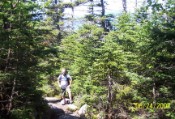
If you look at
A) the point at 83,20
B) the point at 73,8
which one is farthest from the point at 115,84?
the point at 73,8

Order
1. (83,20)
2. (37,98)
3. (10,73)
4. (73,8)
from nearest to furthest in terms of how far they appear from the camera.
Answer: (10,73), (37,98), (83,20), (73,8)

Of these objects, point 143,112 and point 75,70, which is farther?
point 75,70

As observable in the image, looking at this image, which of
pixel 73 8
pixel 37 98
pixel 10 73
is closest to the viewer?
pixel 10 73

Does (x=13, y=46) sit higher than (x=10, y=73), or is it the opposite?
(x=13, y=46)

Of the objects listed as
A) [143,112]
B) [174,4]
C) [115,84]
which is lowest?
[143,112]

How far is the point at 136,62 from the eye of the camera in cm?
1254

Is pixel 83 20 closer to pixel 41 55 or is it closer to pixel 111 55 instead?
pixel 111 55

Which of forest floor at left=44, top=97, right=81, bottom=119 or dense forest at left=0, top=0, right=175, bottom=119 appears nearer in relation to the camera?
dense forest at left=0, top=0, right=175, bottom=119

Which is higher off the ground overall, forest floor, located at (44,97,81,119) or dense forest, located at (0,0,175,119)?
dense forest, located at (0,0,175,119)

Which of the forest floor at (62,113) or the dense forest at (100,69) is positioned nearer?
the dense forest at (100,69)

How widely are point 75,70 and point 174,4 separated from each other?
8.11 metres

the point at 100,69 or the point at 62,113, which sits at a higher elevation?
the point at 100,69

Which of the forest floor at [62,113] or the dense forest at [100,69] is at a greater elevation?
the dense forest at [100,69]

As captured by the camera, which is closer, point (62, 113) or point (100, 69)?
point (100, 69)
